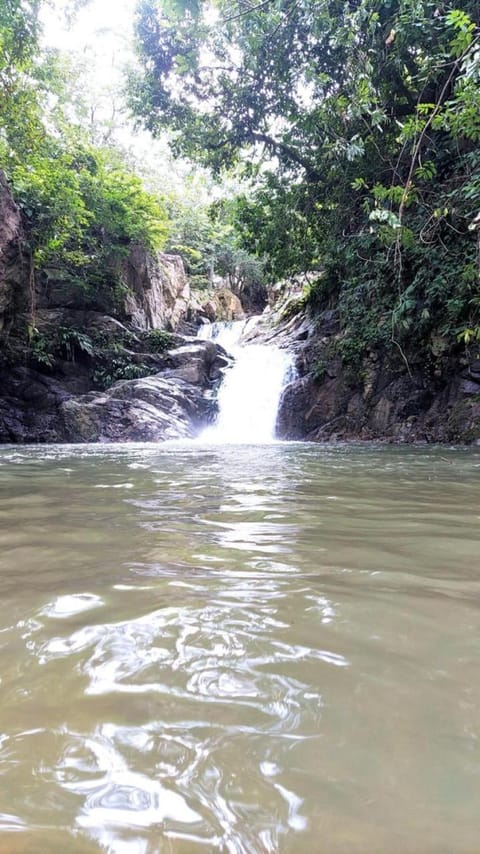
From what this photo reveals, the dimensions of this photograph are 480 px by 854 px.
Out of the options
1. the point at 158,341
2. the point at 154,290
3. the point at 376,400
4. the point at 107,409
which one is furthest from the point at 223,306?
the point at 376,400

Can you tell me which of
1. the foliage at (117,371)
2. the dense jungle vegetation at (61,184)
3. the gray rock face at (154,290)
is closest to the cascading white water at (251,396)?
the foliage at (117,371)

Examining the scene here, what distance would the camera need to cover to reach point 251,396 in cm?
1335

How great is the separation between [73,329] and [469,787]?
14902mm

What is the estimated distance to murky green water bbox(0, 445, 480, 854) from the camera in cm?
70

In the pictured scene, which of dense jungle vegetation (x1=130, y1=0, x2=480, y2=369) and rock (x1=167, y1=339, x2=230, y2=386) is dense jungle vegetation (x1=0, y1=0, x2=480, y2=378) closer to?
dense jungle vegetation (x1=130, y1=0, x2=480, y2=369)

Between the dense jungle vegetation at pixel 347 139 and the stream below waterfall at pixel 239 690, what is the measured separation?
21.0 feet

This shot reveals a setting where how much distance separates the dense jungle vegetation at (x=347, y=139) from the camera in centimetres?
774

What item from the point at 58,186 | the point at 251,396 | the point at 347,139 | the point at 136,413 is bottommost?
the point at 136,413

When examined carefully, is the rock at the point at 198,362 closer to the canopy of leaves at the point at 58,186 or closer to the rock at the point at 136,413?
the rock at the point at 136,413

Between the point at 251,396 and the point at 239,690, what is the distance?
1241 centimetres

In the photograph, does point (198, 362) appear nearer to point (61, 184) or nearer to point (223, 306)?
point (61, 184)

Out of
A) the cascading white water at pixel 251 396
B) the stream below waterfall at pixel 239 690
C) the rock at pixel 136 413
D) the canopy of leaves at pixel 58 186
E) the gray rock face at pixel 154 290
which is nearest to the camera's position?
the stream below waterfall at pixel 239 690

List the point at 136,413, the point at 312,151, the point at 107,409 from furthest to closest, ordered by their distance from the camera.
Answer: the point at 107,409 < the point at 136,413 < the point at 312,151

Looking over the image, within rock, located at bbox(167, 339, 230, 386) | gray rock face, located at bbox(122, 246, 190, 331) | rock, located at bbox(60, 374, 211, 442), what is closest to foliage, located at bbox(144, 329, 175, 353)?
rock, located at bbox(167, 339, 230, 386)
